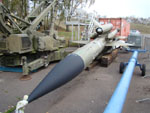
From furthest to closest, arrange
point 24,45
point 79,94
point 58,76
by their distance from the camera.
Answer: point 24,45 → point 79,94 → point 58,76

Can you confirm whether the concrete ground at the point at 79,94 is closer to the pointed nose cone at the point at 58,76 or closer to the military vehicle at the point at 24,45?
the military vehicle at the point at 24,45

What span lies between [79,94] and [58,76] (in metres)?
1.85

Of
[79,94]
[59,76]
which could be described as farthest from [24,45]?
[59,76]

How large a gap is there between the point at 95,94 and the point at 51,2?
19.3 ft

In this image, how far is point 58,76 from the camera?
104 inches

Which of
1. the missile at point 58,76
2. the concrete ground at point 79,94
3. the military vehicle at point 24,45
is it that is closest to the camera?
the missile at point 58,76

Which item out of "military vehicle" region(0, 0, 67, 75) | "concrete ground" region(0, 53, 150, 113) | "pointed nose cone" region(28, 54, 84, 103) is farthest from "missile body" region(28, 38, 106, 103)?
"military vehicle" region(0, 0, 67, 75)

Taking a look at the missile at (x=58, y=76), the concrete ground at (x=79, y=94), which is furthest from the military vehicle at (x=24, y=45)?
the missile at (x=58, y=76)

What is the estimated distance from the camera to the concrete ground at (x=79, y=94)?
3494 mm

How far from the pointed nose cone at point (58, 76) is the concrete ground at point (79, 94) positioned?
104 centimetres

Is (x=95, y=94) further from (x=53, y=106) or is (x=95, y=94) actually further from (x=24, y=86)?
(x=24, y=86)

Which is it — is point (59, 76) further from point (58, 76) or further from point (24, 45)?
point (24, 45)

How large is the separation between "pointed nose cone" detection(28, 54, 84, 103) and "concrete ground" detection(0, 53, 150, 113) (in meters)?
1.04

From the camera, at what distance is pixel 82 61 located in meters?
3.58
